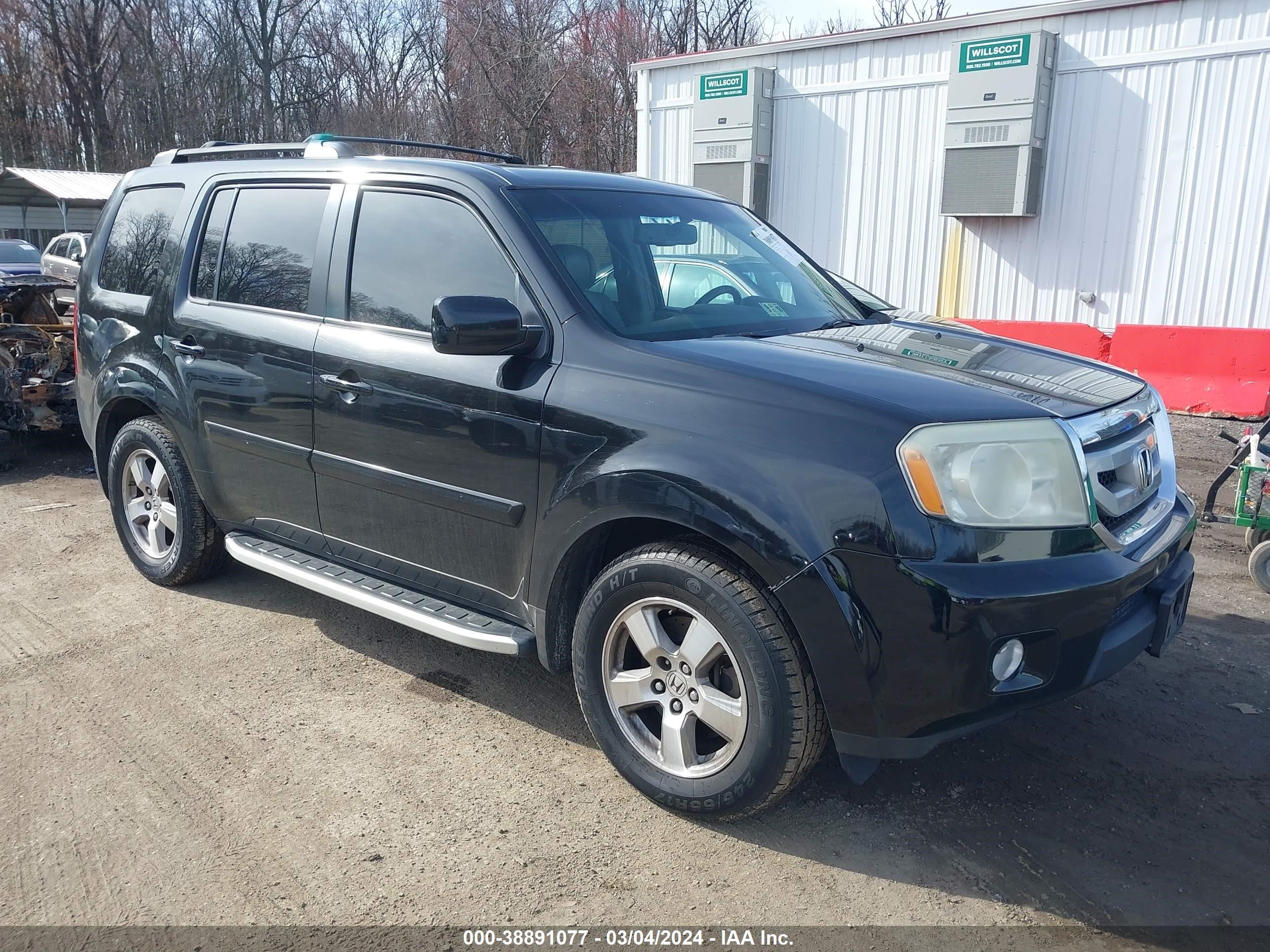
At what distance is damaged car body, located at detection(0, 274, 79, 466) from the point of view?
756 centimetres

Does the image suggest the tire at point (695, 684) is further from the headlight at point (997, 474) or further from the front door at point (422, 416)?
the headlight at point (997, 474)

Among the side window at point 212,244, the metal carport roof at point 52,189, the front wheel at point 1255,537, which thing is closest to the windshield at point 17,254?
the metal carport roof at point 52,189

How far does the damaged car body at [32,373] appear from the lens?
7.56 meters

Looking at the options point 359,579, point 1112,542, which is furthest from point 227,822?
point 1112,542

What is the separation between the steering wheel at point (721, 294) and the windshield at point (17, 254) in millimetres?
22257

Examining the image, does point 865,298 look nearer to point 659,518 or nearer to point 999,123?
point 659,518

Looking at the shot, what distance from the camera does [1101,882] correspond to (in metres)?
2.80

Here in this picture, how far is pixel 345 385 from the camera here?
3750 millimetres

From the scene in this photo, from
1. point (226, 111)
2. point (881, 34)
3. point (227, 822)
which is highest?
point (226, 111)

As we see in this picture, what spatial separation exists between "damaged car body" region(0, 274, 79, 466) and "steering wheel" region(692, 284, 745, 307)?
572cm

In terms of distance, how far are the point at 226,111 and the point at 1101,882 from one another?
150 feet

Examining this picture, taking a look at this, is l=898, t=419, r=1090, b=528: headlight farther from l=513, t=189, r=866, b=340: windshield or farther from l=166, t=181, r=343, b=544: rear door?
l=166, t=181, r=343, b=544: rear door

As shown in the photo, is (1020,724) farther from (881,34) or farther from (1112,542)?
(881,34)

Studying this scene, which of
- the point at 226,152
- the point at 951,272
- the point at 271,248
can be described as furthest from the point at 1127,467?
the point at 951,272
